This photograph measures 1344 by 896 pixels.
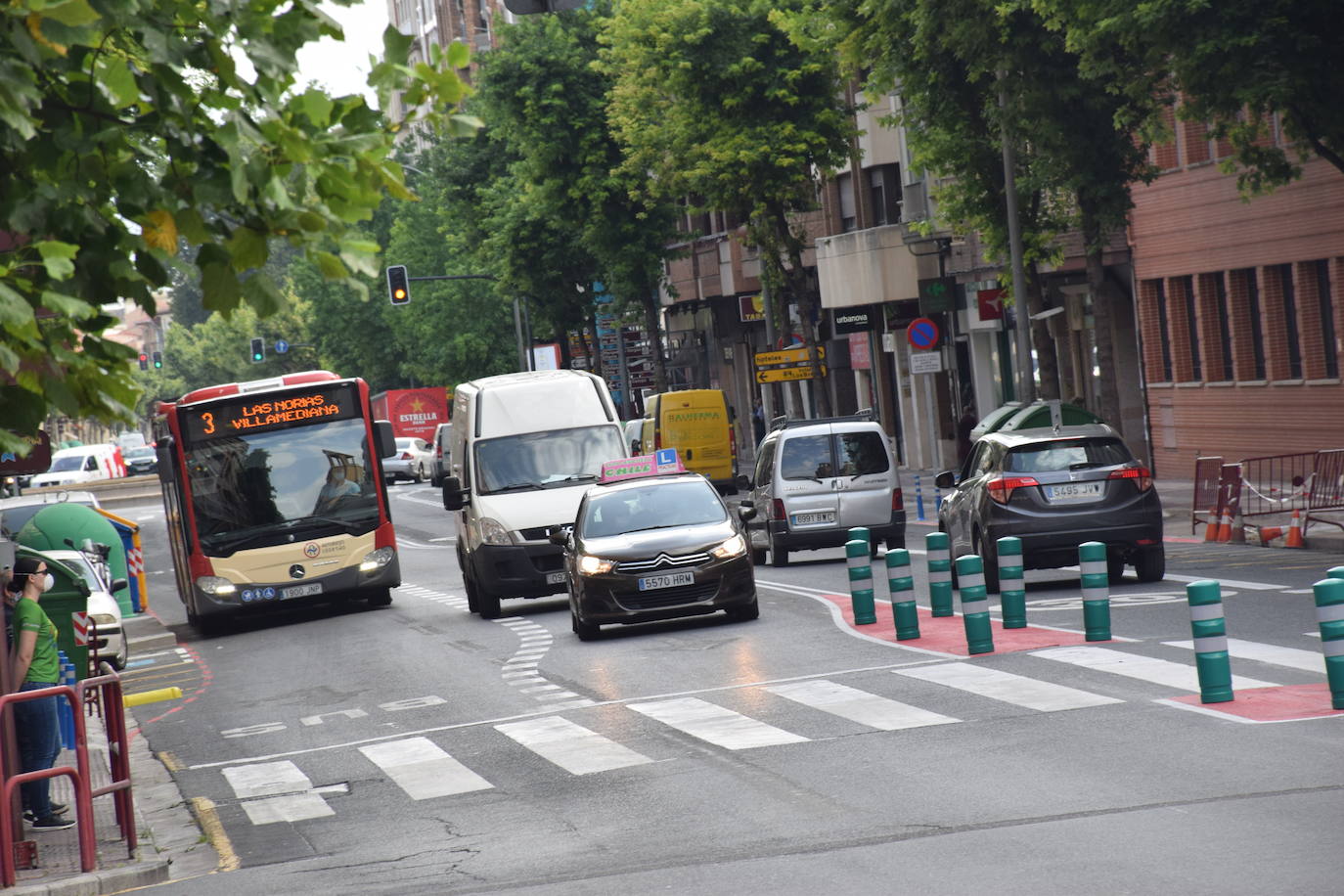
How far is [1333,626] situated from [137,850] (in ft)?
21.5

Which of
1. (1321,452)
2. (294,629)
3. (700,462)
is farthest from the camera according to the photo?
(700,462)

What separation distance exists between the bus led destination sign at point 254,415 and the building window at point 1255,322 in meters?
18.0

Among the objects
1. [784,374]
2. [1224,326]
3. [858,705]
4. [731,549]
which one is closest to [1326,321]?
[1224,326]

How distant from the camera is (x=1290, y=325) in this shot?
37.0 m

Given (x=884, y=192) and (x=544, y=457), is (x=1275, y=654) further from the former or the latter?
(x=884, y=192)

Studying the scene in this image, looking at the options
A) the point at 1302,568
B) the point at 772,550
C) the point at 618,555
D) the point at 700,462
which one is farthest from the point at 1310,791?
the point at 700,462

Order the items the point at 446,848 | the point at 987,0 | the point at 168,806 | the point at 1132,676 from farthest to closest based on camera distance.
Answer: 1. the point at 987,0
2. the point at 1132,676
3. the point at 168,806
4. the point at 446,848

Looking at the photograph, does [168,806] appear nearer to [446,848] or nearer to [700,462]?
[446,848]

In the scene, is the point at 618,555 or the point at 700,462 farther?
the point at 700,462

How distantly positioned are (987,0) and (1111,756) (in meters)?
19.8

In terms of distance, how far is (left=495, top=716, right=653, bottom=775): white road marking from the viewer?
12.9 m

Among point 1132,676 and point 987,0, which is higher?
point 987,0

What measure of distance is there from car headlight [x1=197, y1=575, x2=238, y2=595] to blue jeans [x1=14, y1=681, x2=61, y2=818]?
1476cm

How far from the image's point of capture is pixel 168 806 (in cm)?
1325
